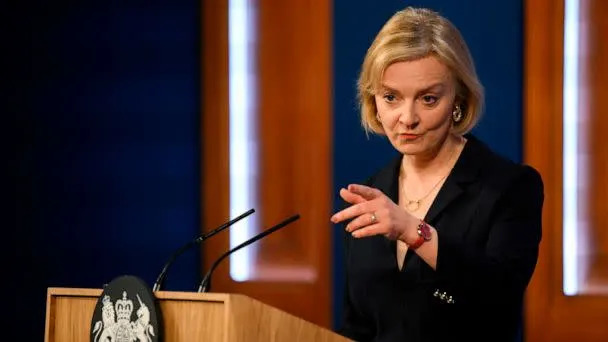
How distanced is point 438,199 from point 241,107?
1720 millimetres

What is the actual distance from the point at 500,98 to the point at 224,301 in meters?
2.02

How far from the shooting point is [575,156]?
11.5ft

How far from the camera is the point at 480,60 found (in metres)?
3.55

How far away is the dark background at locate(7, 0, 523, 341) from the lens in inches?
152

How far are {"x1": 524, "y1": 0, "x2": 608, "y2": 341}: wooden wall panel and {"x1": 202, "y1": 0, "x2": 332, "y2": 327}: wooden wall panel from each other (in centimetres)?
67

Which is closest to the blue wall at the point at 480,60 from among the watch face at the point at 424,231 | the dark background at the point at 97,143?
the dark background at the point at 97,143

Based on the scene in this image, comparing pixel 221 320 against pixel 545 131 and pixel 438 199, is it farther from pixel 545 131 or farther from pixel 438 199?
pixel 545 131

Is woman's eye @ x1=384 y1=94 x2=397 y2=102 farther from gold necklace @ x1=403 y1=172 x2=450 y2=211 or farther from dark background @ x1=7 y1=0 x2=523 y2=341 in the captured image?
dark background @ x1=7 y1=0 x2=523 y2=341

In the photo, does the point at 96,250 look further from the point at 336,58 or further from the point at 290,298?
the point at 336,58

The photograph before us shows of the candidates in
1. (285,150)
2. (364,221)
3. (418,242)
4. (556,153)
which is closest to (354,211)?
(364,221)

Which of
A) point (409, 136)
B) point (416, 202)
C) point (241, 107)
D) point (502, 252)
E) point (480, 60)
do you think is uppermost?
point (480, 60)

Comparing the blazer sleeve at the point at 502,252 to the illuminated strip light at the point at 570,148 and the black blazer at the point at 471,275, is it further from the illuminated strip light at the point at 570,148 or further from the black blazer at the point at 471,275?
the illuminated strip light at the point at 570,148

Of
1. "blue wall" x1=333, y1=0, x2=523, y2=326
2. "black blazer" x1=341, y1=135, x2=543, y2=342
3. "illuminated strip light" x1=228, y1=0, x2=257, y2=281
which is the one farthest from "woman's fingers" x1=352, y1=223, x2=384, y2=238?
"illuminated strip light" x1=228, y1=0, x2=257, y2=281

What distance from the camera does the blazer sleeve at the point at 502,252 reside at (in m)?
1.89
